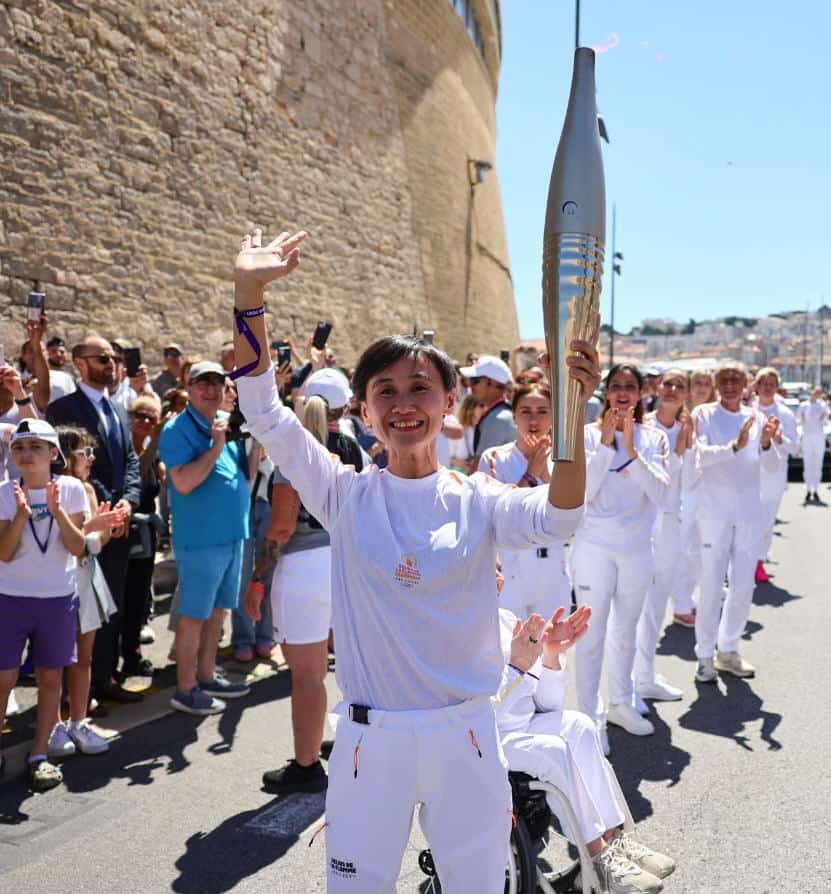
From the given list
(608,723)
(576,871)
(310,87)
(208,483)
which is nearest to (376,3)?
(310,87)

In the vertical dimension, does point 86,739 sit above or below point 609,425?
below

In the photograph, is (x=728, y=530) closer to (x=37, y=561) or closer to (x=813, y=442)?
(x=37, y=561)

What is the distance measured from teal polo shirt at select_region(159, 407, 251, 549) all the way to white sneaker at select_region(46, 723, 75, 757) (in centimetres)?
129

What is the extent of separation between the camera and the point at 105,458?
19.5 ft

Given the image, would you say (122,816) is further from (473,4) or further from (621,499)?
(473,4)

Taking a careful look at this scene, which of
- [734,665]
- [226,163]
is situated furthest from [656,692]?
[226,163]

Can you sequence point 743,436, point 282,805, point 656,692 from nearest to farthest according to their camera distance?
point 282,805 → point 656,692 → point 743,436

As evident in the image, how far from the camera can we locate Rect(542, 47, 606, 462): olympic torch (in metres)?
1.87

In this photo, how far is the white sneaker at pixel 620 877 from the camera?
3.23 metres

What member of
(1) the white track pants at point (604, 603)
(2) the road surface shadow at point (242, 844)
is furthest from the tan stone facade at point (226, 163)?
(1) the white track pants at point (604, 603)

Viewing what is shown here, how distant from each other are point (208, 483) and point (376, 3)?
1647 centimetres

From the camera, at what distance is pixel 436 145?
22.2 meters

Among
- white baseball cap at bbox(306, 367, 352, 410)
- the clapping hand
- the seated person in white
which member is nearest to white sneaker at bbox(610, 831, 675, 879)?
the seated person in white

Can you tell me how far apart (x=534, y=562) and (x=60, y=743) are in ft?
9.05
